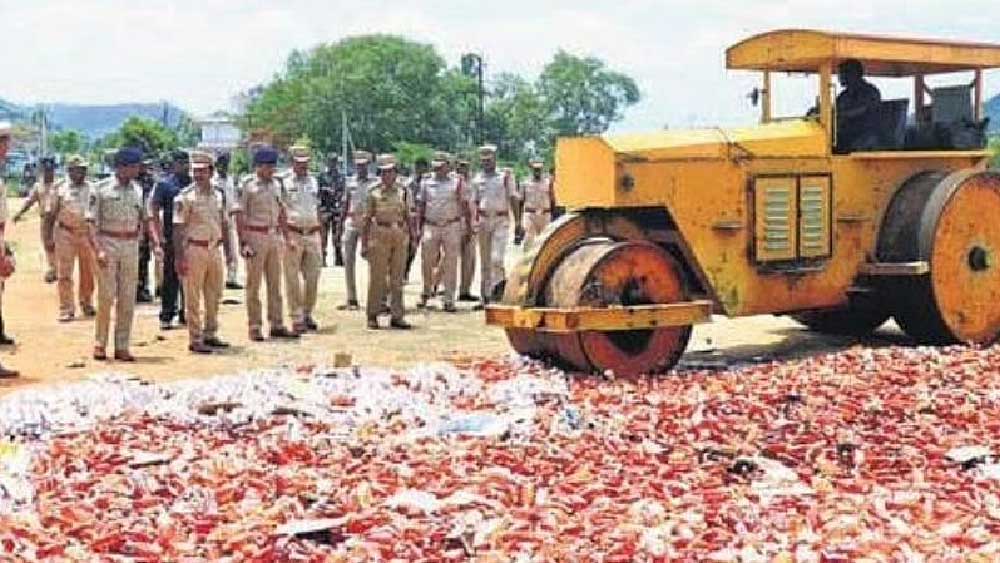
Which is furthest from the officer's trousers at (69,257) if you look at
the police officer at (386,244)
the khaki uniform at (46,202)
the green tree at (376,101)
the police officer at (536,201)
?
the green tree at (376,101)

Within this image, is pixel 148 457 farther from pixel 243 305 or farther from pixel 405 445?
pixel 243 305

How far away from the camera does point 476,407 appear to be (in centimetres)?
868

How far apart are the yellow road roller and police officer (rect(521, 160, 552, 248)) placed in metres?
7.79

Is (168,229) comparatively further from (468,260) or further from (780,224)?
(780,224)

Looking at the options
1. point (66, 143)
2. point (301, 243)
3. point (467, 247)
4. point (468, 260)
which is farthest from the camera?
point (66, 143)

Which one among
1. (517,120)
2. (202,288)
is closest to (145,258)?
(202,288)

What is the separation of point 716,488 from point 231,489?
2144 mm

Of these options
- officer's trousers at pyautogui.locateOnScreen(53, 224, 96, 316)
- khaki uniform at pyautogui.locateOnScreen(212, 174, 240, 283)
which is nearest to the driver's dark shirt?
khaki uniform at pyautogui.locateOnScreen(212, 174, 240, 283)

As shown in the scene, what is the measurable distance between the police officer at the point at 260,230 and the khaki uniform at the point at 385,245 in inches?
45.5

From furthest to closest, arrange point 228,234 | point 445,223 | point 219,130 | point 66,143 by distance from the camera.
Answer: point 219,130 < point 66,143 < point 228,234 < point 445,223

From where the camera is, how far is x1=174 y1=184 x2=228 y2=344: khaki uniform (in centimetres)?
1245

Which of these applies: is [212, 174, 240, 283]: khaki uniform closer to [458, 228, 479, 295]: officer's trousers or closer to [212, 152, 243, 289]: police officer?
[212, 152, 243, 289]: police officer

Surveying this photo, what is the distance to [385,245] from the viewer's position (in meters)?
14.3

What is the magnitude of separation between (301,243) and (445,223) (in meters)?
2.13
